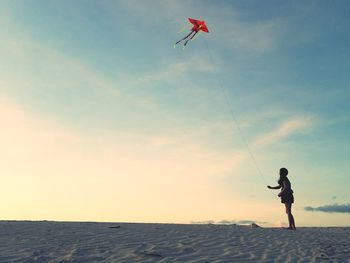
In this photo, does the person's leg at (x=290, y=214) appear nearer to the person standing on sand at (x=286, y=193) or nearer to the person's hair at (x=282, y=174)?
the person standing on sand at (x=286, y=193)

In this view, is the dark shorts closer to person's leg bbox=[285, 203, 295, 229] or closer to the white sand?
person's leg bbox=[285, 203, 295, 229]

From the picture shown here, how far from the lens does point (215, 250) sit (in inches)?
425

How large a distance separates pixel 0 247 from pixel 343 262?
822 centimetres

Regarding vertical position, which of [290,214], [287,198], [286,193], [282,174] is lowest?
[290,214]

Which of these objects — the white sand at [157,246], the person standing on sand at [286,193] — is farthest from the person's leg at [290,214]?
the white sand at [157,246]

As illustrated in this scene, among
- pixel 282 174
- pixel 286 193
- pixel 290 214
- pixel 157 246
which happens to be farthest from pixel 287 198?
pixel 157 246

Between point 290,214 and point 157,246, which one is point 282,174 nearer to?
point 290,214

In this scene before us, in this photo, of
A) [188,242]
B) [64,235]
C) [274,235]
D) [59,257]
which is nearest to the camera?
[59,257]

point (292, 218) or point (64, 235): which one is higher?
point (292, 218)

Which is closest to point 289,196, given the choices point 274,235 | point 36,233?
point 274,235

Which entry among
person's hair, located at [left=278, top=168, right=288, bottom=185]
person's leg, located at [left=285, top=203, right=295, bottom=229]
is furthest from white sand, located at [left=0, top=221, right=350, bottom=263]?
person's hair, located at [left=278, top=168, right=288, bottom=185]

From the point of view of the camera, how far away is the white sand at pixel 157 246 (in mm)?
9641

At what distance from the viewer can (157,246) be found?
10984mm

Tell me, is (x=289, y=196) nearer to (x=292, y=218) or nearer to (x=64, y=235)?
(x=292, y=218)
